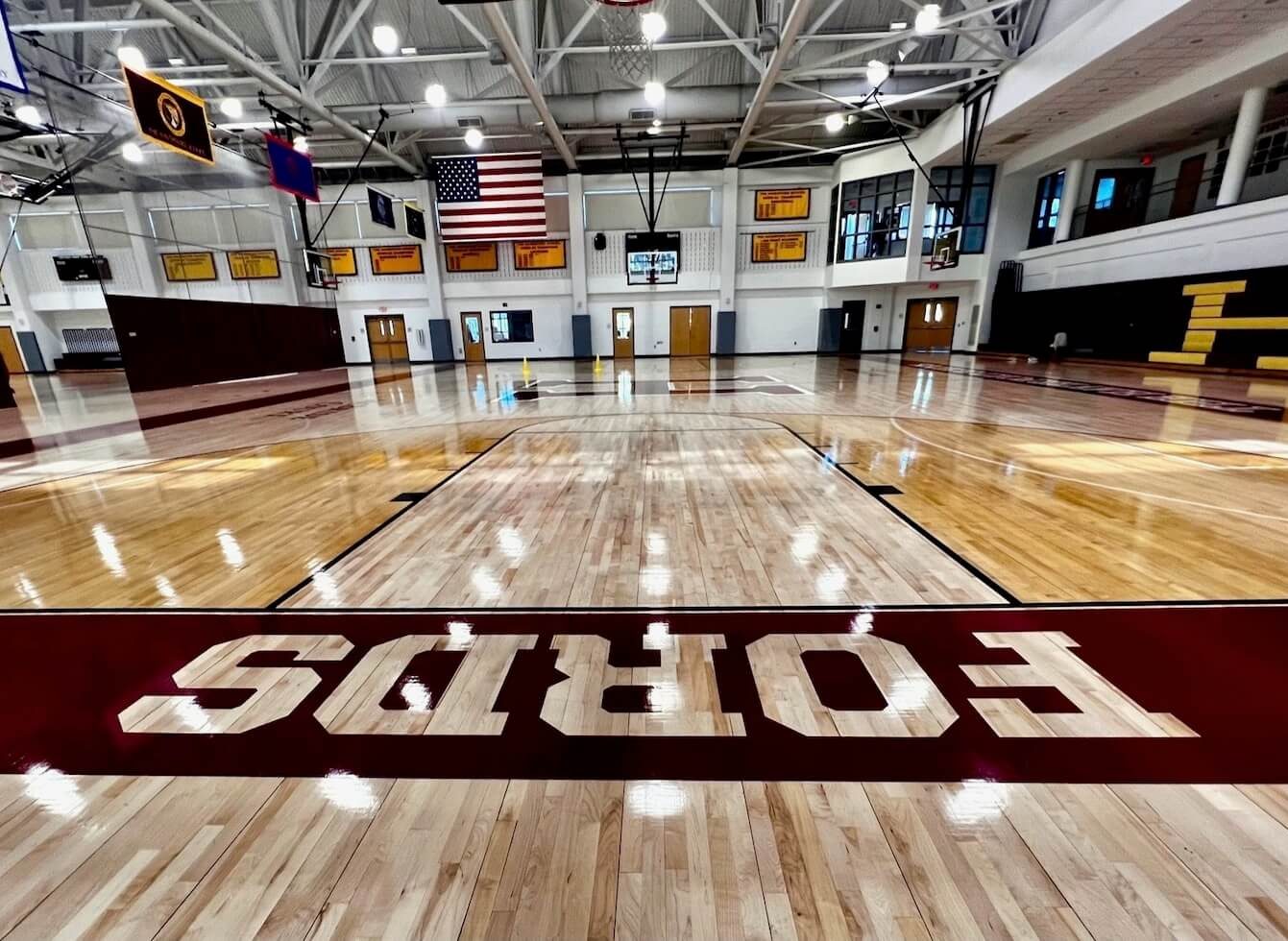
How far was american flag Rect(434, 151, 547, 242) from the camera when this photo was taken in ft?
47.3

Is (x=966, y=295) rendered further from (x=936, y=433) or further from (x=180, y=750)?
(x=180, y=750)

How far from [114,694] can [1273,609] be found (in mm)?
4432

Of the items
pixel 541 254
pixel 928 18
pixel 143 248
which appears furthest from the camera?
pixel 541 254

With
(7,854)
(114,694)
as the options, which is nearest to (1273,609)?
(7,854)

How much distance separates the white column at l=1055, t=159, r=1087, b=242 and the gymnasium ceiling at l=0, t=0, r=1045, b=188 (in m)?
3.75

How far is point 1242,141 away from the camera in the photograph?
10461mm

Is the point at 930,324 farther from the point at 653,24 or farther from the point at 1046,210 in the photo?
the point at 653,24

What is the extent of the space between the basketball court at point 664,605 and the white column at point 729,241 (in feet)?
17.6

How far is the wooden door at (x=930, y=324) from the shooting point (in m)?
18.9

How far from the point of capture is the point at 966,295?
714 inches

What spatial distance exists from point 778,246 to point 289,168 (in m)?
14.2

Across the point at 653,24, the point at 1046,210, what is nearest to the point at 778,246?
the point at 1046,210

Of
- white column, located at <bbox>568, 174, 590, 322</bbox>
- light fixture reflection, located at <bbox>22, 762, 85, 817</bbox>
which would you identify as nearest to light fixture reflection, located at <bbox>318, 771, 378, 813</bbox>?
light fixture reflection, located at <bbox>22, 762, 85, 817</bbox>

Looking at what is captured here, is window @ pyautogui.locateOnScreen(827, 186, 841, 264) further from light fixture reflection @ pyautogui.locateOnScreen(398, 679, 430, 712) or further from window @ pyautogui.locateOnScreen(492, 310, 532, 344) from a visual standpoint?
light fixture reflection @ pyautogui.locateOnScreen(398, 679, 430, 712)
